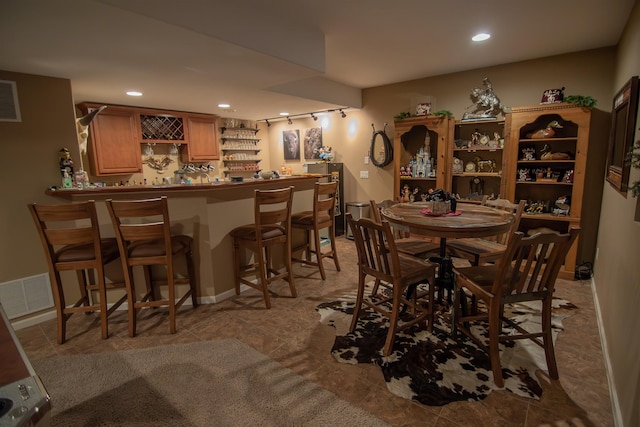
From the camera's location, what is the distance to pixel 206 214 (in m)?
3.00

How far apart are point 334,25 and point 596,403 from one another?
10.6ft

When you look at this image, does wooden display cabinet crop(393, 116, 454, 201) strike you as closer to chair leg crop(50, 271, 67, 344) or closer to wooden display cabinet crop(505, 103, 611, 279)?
wooden display cabinet crop(505, 103, 611, 279)

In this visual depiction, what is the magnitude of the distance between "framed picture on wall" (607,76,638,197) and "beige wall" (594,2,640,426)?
0.10m

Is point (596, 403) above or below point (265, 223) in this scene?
below

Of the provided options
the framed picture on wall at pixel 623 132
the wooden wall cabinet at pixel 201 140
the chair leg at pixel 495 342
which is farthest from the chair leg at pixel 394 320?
the wooden wall cabinet at pixel 201 140

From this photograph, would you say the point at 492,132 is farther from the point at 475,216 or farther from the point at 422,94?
the point at 475,216

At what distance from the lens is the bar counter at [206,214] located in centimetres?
282

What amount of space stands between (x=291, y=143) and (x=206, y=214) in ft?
12.7

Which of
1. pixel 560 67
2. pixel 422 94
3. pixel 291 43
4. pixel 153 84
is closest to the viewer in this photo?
pixel 291 43

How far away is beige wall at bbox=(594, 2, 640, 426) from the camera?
156 cm

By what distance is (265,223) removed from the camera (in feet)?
9.59

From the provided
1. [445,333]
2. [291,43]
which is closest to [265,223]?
[291,43]

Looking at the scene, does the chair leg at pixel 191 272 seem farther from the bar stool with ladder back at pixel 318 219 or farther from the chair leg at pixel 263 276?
the bar stool with ladder back at pixel 318 219

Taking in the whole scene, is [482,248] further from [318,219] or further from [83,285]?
[83,285]
